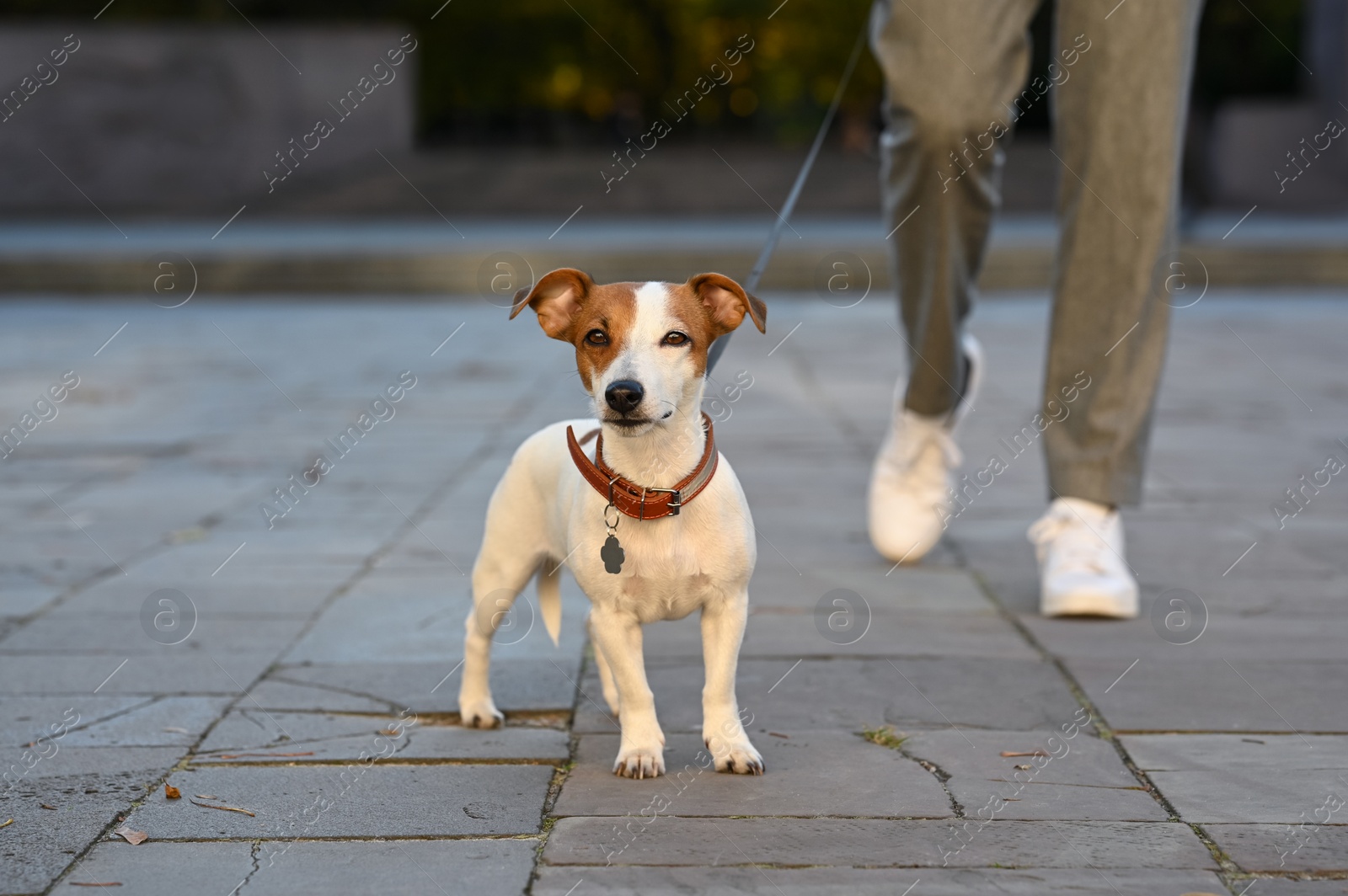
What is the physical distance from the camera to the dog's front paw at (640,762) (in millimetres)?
2697

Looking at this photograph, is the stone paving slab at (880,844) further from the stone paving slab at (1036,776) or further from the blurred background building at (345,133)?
the blurred background building at (345,133)

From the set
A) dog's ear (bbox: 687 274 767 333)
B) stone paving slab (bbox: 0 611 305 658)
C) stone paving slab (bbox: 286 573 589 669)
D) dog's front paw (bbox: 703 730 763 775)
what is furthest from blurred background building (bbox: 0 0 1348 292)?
dog's front paw (bbox: 703 730 763 775)

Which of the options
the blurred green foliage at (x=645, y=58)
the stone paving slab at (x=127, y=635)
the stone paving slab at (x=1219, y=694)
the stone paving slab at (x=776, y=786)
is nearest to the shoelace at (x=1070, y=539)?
the stone paving slab at (x=1219, y=694)

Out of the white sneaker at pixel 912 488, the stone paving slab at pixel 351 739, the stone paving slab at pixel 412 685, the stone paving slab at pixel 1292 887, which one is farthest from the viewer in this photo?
the white sneaker at pixel 912 488

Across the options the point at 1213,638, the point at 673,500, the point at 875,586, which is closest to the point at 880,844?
the point at 673,500

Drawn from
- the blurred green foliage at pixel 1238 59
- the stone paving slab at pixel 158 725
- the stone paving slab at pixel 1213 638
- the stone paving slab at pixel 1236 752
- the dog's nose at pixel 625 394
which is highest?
the dog's nose at pixel 625 394

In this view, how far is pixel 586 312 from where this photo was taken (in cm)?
273

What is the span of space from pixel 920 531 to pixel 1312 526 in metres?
1.47

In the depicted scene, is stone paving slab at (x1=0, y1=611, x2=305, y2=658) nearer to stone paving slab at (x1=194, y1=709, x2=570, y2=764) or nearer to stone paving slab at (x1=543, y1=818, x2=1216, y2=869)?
stone paving slab at (x1=194, y1=709, x2=570, y2=764)

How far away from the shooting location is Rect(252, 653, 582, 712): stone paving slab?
3.20 m

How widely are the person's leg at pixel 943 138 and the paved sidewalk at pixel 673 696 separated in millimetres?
828

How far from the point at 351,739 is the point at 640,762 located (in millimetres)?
628

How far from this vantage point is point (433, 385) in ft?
29.3

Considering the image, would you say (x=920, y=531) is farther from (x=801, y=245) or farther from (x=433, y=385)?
(x=801, y=245)
